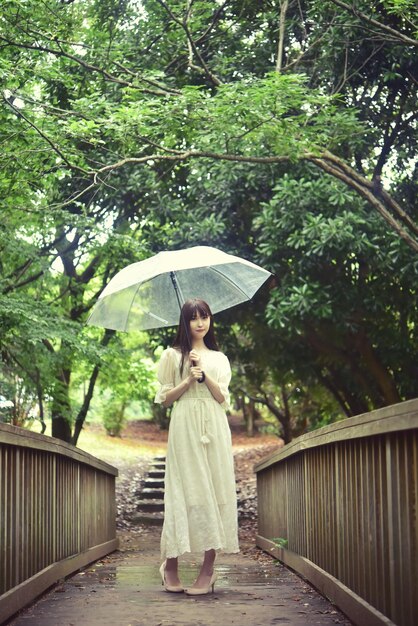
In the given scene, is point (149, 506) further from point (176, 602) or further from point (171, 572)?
point (176, 602)

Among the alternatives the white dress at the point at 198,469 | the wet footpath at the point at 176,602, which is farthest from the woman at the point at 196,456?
the wet footpath at the point at 176,602

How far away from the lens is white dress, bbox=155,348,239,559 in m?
5.58

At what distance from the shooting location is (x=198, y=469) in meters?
5.64

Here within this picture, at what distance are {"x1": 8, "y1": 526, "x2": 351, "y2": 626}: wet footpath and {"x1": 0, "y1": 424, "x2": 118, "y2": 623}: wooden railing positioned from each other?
6.1 inches

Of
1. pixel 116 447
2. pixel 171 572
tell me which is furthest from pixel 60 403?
pixel 116 447

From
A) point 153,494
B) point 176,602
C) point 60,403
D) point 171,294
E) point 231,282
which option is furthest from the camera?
point 153,494

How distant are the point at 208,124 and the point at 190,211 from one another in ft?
14.4

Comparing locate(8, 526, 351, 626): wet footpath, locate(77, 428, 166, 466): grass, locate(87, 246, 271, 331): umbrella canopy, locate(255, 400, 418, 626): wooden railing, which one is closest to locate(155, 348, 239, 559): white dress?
locate(8, 526, 351, 626): wet footpath

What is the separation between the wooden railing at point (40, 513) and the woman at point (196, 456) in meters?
0.79

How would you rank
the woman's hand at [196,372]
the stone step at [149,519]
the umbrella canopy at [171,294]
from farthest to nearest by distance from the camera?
the stone step at [149,519], the umbrella canopy at [171,294], the woman's hand at [196,372]

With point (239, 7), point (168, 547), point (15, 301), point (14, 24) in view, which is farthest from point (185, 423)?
point (239, 7)

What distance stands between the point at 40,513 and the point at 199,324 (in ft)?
5.11

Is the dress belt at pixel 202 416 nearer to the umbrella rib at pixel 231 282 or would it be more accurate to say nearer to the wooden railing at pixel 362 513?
the wooden railing at pixel 362 513

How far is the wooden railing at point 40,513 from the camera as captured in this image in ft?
15.3
